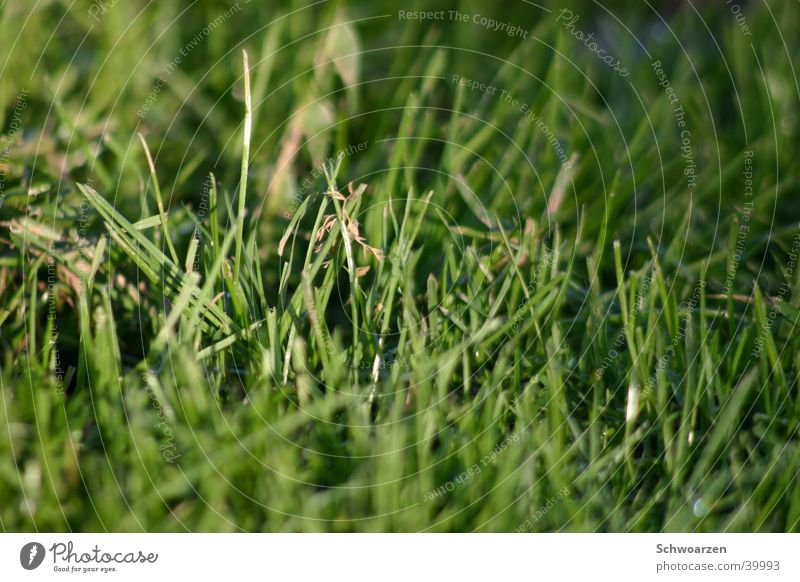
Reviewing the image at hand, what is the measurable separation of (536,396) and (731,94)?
0.74m

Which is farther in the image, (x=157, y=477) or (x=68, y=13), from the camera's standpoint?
(x=68, y=13)

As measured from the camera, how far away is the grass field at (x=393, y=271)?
2.93ft

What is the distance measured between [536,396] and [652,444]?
14 cm

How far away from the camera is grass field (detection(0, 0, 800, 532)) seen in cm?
89

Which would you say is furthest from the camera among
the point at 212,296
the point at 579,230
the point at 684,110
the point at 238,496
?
the point at 684,110

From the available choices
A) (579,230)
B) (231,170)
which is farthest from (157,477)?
(579,230)

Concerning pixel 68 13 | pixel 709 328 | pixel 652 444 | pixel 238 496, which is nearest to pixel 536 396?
pixel 652 444

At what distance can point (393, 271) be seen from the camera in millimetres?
1022

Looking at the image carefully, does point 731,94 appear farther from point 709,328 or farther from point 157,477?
point 157,477

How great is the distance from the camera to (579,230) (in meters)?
1.18

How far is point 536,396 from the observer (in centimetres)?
97

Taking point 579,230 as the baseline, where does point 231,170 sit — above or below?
above

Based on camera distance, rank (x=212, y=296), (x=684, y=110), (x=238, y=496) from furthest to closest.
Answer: (x=684, y=110), (x=212, y=296), (x=238, y=496)

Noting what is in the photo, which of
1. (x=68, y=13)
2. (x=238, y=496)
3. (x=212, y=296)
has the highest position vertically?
(x=68, y=13)
